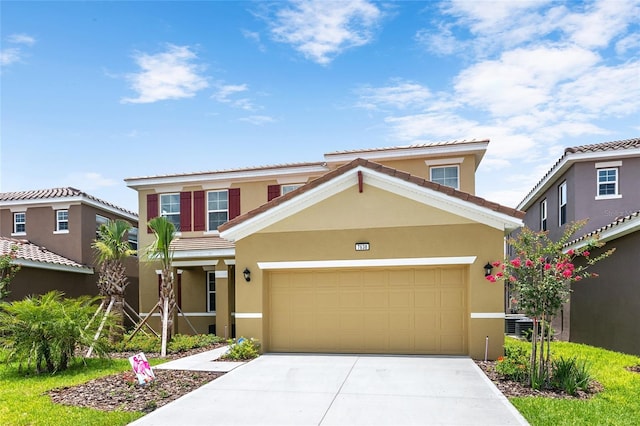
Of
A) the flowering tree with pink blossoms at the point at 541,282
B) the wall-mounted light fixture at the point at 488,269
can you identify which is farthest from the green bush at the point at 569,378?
the wall-mounted light fixture at the point at 488,269

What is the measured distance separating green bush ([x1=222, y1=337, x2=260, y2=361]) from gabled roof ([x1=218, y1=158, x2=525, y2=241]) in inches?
104

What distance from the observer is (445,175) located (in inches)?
635

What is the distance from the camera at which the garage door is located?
1133cm

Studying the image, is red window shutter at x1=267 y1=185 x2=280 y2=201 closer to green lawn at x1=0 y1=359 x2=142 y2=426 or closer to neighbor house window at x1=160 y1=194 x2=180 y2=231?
neighbor house window at x1=160 y1=194 x2=180 y2=231

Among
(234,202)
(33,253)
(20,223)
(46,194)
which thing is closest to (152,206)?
(234,202)

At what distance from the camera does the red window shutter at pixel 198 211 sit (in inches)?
703

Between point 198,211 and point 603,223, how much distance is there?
14.5 meters

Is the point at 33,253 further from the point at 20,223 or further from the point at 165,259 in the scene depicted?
the point at 165,259

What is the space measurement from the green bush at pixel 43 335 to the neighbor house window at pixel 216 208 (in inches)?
295

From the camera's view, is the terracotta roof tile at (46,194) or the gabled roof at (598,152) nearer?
the gabled roof at (598,152)

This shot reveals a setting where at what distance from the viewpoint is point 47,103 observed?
15.2 metres

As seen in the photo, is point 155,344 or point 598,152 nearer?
point 155,344

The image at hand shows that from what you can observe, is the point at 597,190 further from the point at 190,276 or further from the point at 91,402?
the point at 91,402

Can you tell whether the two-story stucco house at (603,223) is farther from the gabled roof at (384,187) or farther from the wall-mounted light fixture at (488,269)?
the wall-mounted light fixture at (488,269)
